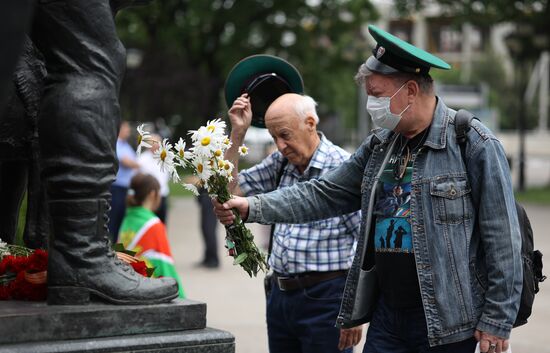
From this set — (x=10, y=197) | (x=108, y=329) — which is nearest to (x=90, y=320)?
(x=108, y=329)

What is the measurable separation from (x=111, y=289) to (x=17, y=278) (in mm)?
421

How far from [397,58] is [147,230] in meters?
4.27

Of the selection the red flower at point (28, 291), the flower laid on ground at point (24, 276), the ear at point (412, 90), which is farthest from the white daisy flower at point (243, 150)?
the red flower at point (28, 291)

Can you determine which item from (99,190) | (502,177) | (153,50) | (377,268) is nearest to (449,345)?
(377,268)

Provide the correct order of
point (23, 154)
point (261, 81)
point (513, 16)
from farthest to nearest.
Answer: point (513, 16)
point (261, 81)
point (23, 154)

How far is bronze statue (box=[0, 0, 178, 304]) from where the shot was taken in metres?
3.61

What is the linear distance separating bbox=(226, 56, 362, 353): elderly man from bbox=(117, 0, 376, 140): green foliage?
2874cm

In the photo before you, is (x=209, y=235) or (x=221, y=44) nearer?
(x=209, y=235)

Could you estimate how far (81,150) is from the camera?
363cm

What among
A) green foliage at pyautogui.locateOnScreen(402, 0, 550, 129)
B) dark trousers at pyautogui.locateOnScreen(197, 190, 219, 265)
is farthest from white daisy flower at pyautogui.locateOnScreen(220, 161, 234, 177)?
green foliage at pyautogui.locateOnScreen(402, 0, 550, 129)

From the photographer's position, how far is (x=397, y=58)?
407 centimetres

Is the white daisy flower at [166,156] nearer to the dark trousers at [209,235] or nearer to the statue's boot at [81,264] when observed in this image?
the statue's boot at [81,264]

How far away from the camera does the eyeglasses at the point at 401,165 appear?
4.13 m

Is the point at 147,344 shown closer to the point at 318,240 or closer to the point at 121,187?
the point at 318,240
